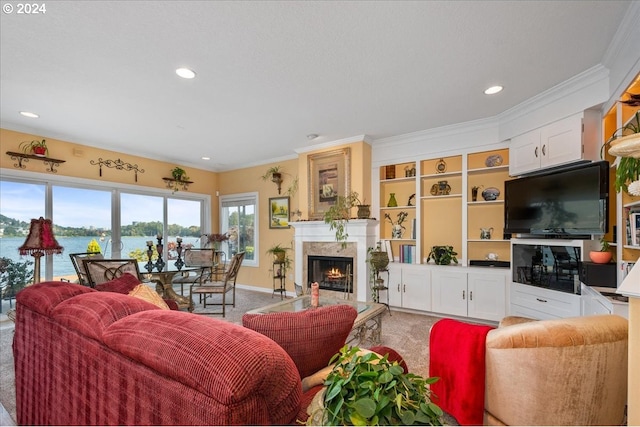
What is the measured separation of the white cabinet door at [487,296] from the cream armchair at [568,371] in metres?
2.35

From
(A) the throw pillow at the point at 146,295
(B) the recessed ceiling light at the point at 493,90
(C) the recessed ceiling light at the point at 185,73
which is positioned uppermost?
(C) the recessed ceiling light at the point at 185,73

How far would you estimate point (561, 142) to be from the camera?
2.97 metres

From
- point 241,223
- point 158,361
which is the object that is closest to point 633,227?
point 158,361

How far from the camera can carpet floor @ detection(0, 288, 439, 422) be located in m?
2.25

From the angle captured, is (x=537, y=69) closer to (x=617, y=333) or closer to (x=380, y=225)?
(x=617, y=333)

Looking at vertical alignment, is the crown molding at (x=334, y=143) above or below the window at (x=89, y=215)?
above

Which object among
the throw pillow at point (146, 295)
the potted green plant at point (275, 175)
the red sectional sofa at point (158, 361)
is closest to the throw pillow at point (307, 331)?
the red sectional sofa at point (158, 361)

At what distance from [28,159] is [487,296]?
6591mm

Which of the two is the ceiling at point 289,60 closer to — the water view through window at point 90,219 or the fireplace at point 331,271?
the water view through window at point 90,219

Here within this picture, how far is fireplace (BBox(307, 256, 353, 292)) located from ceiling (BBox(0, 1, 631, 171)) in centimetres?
215

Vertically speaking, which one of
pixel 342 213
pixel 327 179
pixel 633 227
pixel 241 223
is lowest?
pixel 241 223

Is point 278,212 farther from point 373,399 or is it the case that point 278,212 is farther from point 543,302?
point 373,399

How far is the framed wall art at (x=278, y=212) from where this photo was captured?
568 centimetres

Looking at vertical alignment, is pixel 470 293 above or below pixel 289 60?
below
